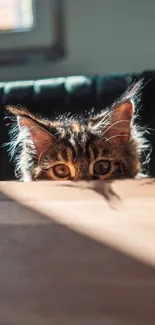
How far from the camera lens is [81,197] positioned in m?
0.98

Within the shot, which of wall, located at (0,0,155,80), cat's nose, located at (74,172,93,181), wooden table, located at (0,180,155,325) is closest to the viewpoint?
wooden table, located at (0,180,155,325)

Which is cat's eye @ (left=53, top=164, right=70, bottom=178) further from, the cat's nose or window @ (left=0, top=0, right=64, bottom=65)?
window @ (left=0, top=0, right=64, bottom=65)

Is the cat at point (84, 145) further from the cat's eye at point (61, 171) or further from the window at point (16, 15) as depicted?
the window at point (16, 15)

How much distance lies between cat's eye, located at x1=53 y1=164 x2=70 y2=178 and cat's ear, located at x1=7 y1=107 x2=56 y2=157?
64 millimetres

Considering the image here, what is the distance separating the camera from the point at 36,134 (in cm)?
124

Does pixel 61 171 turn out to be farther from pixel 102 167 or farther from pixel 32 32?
pixel 32 32

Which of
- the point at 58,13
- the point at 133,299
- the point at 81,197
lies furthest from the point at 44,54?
the point at 133,299

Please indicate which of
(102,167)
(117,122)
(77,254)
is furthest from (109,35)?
(77,254)

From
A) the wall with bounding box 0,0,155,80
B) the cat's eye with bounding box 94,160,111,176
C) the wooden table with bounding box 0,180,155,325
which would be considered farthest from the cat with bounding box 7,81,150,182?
the wall with bounding box 0,0,155,80

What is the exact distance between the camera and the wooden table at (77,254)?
625 mm

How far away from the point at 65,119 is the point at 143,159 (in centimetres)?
24

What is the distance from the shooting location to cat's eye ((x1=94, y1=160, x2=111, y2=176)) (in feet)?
3.87

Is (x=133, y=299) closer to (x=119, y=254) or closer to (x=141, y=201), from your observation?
(x=119, y=254)

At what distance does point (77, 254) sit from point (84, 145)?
1.54ft
